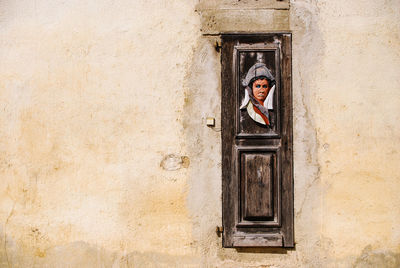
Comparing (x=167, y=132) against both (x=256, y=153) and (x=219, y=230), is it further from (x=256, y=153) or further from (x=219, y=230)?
(x=219, y=230)

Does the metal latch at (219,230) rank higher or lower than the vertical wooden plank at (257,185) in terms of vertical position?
lower

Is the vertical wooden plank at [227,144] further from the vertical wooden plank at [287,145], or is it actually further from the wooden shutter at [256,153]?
the vertical wooden plank at [287,145]

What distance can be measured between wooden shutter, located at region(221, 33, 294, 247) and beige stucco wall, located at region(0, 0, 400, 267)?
10 cm

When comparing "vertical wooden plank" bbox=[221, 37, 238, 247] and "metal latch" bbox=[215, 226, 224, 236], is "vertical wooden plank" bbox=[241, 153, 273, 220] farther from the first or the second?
"metal latch" bbox=[215, 226, 224, 236]

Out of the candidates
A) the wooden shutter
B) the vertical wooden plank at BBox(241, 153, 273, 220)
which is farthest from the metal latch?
the vertical wooden plank at BBox(241, 153, 273, 220)

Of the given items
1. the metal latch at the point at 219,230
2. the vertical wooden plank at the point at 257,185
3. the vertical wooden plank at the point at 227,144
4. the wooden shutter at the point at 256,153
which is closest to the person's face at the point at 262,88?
the wooden shutter at the point at 256,153

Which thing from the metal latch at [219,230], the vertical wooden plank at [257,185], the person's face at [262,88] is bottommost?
the metal latch at [219,230]

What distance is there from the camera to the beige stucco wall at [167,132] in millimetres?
3326

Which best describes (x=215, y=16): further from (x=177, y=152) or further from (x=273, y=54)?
(x=177, y=152)

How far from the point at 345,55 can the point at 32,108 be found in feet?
9.84

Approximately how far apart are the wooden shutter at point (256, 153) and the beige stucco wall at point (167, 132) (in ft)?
0.33

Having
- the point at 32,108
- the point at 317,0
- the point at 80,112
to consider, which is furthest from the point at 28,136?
the point at 317,0

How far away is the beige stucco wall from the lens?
131 inches

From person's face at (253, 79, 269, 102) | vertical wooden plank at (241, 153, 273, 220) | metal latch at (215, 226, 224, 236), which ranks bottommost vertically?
metal latch at (215, 226, 224, 236)
